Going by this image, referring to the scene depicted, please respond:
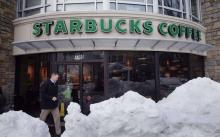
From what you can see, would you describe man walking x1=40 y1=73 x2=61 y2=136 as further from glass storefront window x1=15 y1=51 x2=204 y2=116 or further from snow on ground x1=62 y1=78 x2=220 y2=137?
snow on ground x1=62 y1=78 x2=220 y2=137

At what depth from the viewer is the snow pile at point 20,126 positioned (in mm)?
3195

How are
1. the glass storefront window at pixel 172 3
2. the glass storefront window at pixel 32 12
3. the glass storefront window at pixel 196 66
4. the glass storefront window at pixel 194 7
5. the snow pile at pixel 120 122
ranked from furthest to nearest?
the glass storefront window at pixel 194 7
the glass storefront window at pixel 196 66
the glass storefront window at pixel 172 3
the glass storefront window at pixel 32 12
the snow pile at pixel 120 122

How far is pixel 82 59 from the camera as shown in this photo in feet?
33.8

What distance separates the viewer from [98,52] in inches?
404

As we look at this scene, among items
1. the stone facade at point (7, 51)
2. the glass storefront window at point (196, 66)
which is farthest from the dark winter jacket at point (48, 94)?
the glass storefront window at point (196, 66)

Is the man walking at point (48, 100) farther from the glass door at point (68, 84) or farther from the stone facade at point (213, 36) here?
the stone facade at point (213, 36)

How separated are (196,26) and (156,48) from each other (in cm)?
264

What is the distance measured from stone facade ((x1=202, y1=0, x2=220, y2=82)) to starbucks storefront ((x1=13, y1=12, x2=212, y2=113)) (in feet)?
9.19

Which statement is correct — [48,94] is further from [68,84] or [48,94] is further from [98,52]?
[98,52]

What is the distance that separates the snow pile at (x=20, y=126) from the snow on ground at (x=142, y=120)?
15.1 inches

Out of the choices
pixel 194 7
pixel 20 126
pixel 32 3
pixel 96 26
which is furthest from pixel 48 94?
pixel 194 7

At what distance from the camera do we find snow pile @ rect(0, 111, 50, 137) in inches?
126

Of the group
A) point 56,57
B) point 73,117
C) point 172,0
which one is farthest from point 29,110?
point 73,117

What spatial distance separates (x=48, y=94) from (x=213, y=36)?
896 centimetres
